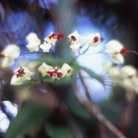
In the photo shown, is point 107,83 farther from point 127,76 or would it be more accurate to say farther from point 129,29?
point 129,29

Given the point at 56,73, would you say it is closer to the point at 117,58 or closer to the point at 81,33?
the point at 117,58

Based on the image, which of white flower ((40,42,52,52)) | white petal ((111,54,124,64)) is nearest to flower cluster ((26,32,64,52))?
white flower ((40,42,52,52))

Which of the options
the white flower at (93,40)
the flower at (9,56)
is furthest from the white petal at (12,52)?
the white flower at (93,40)

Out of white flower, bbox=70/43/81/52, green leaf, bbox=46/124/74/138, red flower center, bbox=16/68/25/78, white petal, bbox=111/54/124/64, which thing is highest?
white flower, bbox=70/43/81/52

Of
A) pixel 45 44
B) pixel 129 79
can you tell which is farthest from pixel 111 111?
pixel 45 44

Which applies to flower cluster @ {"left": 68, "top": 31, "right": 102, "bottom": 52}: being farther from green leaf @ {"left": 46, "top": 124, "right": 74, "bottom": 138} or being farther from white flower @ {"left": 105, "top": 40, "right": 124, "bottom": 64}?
green leaf @ {"left": 46, "top": 124, "right": 74, "bottom": 138}

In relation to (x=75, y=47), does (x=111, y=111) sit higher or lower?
lower
